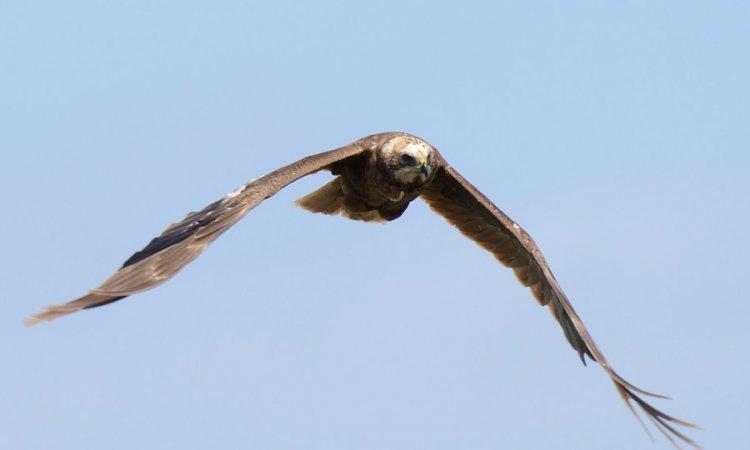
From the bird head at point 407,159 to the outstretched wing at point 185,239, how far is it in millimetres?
782

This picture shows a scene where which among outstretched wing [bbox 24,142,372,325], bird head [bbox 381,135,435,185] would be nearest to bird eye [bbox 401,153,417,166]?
bird head [bbox 381,135,435,185]

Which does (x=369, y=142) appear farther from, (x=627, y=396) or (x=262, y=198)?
(x=627, y=396)

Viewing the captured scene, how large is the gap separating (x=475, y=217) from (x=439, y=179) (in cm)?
56

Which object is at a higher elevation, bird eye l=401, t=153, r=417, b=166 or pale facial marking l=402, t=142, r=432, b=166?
pale facial marking l=402, t=142, r=432, b=166

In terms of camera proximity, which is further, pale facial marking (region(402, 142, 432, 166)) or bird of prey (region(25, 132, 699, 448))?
pale facial marking (region(402, 142, 432, 166))

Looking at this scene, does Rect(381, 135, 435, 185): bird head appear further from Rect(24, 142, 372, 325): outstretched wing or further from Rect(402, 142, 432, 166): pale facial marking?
Rect(24, 142, 372, 325): outstretched wing

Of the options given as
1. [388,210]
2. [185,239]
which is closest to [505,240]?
[388,210]

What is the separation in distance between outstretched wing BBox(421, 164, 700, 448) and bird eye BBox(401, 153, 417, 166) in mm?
770

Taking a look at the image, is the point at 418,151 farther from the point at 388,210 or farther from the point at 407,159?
the point at 388,210

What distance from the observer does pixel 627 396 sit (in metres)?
13.3

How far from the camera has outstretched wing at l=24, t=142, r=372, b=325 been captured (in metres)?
10.8

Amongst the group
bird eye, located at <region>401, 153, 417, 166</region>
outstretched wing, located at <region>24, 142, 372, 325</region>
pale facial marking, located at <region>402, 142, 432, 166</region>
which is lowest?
outstretched wing, located at <region>24, 142, 372, 325</region>

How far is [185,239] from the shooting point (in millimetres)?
11656

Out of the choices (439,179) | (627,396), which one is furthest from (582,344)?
(439,179)
